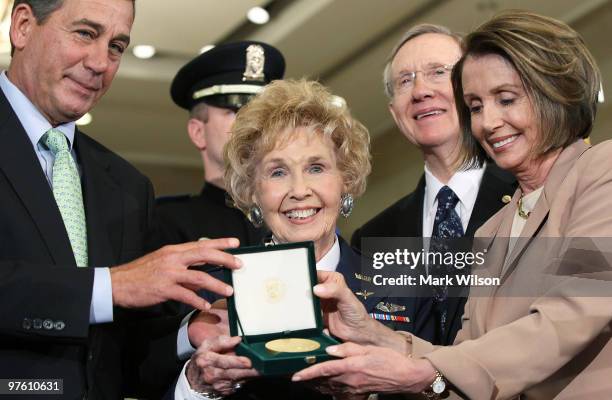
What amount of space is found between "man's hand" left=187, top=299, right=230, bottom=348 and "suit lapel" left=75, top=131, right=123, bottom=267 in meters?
0.25

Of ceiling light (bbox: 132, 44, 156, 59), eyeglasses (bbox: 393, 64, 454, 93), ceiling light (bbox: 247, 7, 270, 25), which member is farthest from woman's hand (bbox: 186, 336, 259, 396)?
ceiling light (bbox: 132, 44, 156, 59)

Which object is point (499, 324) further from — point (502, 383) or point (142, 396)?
point (142, 396)

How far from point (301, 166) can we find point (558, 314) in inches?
32.3

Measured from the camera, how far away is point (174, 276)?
2.02 metres

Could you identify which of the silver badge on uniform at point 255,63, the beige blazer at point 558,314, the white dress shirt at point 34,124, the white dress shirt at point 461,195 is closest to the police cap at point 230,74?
the silver badge on uniform at point 255,63

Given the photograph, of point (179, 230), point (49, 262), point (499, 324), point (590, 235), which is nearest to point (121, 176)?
point (49, 262)

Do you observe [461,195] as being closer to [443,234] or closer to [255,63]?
[443,234]

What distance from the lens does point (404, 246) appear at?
3010 millimetres

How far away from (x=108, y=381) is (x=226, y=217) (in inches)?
47.4

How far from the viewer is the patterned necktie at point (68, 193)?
7.33 feet

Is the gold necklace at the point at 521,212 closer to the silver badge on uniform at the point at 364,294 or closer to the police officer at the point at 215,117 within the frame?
the silver badge on uniform at the point at 364,294

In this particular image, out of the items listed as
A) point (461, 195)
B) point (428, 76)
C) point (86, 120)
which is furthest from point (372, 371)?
point (86, 120)

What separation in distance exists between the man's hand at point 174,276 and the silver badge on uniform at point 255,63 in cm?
169

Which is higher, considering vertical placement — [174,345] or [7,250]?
[7,250]
